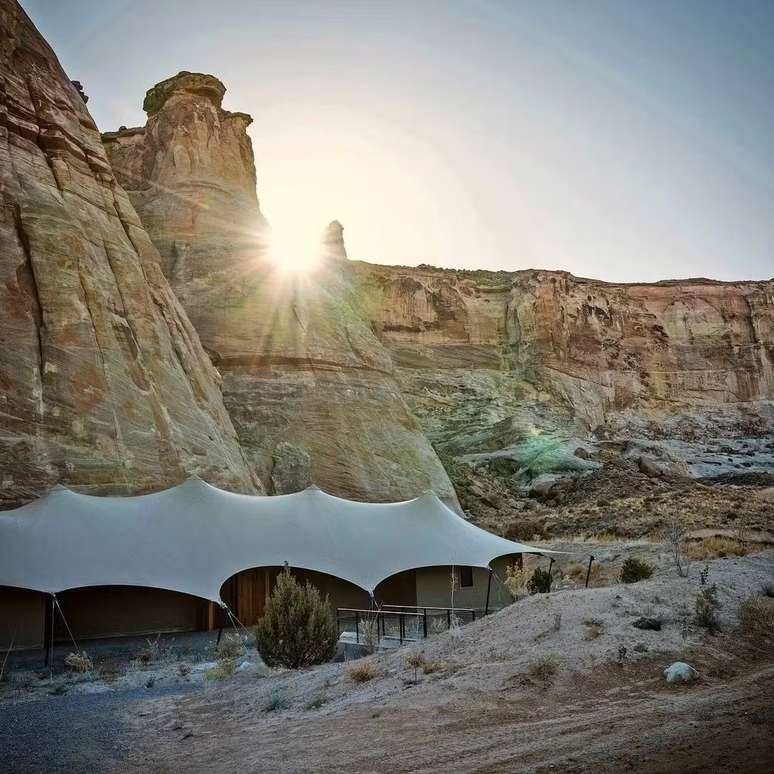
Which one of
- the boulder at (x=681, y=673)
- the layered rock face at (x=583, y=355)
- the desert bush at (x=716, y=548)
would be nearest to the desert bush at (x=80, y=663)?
the boulder at (x=681, y=673)

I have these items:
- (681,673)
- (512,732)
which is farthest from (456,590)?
(512,732)

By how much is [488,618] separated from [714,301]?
6682 cm

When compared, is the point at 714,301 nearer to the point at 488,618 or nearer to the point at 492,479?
the point at 492,479

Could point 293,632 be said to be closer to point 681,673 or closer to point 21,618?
point 681,673

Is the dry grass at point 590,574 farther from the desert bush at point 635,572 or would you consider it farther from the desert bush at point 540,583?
the desert bush at point 635,572

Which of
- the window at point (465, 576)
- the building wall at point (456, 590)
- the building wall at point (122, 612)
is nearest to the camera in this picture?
the building wall at point (122, 612)

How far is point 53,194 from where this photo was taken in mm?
26938

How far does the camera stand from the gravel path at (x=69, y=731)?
6.84 m

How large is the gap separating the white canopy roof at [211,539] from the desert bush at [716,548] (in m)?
3.93

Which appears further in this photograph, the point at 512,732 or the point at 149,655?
the point at 149,655

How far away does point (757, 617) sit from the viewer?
29.7ft

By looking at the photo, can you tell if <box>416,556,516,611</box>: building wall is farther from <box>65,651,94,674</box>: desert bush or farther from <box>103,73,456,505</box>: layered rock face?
<box>103,73,456,505</box>: layered rock face

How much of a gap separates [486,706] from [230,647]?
8615 mm

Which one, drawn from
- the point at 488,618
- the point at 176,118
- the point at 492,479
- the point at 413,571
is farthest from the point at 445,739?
the point at 176,118
